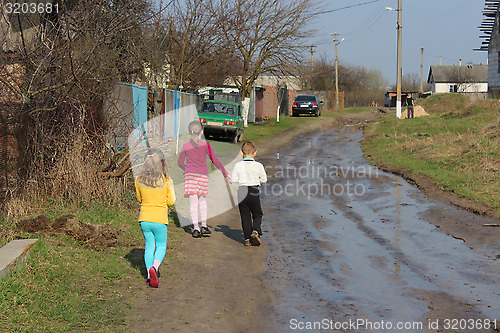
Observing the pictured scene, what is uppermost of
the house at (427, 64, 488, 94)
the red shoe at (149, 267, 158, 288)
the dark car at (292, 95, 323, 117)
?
the house at (427, 64, 488, 94)

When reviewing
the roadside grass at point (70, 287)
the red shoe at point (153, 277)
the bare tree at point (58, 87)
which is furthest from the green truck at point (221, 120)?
the red shoe at point (153, 277)

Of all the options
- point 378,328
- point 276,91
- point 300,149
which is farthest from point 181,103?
point 276,91

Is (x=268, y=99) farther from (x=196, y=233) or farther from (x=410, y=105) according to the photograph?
(x=196, y=233)

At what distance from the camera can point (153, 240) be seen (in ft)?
21.2

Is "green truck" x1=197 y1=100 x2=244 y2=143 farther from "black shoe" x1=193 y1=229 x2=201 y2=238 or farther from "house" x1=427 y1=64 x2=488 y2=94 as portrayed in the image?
"house" x1=427 y1=64 x2=488 y2=94

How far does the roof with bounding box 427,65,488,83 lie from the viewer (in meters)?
102

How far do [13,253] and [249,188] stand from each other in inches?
138

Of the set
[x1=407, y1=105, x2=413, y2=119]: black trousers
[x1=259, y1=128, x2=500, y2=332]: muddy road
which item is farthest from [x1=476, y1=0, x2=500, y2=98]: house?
[x1=259, y1=128, x2=500, y2=332]: muddy road

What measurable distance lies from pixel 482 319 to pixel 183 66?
19.8 meters

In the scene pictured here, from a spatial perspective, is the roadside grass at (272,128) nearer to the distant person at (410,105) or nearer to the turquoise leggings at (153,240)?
the distant person at (410,105)

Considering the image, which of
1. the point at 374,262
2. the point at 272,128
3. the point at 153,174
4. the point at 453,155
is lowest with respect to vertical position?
the point at 374,262

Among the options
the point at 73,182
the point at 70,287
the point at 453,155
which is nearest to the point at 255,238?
the point at 70,287

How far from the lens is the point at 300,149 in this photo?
23.4 m

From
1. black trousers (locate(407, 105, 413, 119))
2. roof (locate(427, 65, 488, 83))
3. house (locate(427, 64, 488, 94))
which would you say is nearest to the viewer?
black trousers (locate(407, 105, 413, 119))
